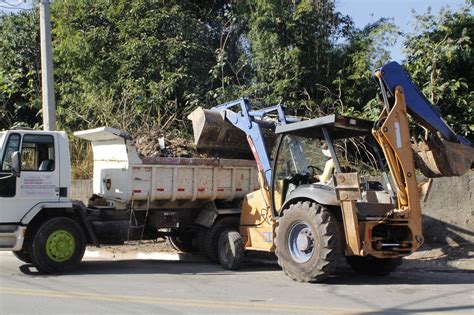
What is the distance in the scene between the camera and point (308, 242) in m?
8.70

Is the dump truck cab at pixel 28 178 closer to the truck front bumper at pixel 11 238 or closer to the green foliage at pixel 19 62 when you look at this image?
the truck front bumper at pixel 11 238

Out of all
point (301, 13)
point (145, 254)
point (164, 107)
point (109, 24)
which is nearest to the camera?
point (145, 254)

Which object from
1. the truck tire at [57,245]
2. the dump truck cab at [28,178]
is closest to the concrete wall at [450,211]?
the truck tire at [57,245]

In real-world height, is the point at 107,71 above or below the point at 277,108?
above

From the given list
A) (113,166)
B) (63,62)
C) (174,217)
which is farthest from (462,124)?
(63,62)

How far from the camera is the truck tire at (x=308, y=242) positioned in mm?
8367

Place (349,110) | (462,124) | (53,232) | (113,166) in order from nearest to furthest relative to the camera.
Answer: (53,232) → (113,166) → (462,124) → (349,110)

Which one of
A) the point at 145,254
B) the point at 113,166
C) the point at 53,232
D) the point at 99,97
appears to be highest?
the point at 99,97

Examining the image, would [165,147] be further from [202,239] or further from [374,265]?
[374,265]

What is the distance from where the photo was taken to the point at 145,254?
42.4ft

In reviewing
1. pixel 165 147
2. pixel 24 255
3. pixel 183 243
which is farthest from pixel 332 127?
pixel 24 255

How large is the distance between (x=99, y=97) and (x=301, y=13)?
695 cm

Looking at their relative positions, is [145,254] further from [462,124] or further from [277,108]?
[462,124]

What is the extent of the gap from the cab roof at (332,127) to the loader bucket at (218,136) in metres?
1.71
